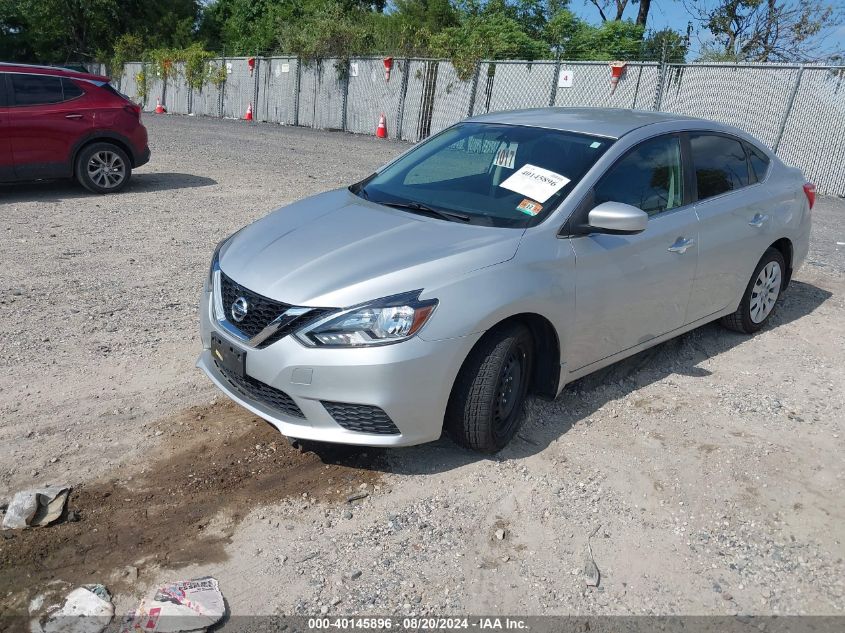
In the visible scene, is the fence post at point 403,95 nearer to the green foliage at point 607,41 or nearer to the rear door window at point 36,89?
the green foliage at point 607,41

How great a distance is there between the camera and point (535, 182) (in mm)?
4348

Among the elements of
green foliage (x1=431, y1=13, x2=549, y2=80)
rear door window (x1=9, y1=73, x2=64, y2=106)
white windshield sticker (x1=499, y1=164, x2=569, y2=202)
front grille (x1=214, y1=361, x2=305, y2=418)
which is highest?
green foliage (x1=431, y1=13, x2=549, y2=80)

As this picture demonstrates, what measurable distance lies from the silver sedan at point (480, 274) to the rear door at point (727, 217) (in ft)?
0.05

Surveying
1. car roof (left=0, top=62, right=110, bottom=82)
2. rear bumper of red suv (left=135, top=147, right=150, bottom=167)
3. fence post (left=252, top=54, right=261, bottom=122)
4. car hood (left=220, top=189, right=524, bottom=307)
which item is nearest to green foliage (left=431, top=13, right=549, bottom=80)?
fence post (left=252, top=54, right=261, bottom=122)

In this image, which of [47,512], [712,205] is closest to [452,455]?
[47,512]

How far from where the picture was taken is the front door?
4242mm

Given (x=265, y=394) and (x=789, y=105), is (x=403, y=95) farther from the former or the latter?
(x=265, y=394)

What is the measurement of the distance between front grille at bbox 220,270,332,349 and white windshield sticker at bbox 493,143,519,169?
5.50 ft

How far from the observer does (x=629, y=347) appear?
469cm

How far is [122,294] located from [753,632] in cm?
514

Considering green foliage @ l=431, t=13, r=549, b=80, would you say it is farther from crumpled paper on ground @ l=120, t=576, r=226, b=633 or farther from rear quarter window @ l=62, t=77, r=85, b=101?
crumpled paper on ground @ l=120, t=576, r=226, b=633

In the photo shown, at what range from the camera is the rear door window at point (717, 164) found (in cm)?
514

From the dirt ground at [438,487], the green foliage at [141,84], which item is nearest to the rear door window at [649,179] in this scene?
the dirt ground at [438,487]

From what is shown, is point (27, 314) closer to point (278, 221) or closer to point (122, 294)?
point (122, 294)
